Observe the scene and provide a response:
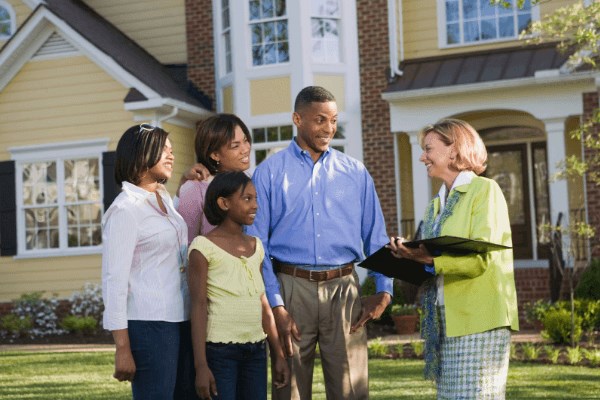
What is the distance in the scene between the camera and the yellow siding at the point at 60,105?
17.0 meters

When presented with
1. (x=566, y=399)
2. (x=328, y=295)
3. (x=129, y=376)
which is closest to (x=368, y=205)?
(x=328, y=295)

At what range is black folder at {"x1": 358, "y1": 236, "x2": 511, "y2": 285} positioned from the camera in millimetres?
4336

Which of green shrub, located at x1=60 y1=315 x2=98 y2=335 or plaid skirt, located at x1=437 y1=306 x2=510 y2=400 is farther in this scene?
green shrub, located at x1=60 y1=315 x2=98 y2=335

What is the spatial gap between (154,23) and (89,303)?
18.7ft

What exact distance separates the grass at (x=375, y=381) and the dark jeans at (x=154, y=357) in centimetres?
447

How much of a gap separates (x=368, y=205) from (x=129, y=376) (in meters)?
1.74

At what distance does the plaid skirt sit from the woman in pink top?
1390 millimetres

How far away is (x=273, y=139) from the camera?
17.1m

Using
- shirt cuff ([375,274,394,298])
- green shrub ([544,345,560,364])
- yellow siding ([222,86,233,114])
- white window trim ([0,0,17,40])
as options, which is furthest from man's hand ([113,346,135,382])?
white window trim ([0,0,17,40])

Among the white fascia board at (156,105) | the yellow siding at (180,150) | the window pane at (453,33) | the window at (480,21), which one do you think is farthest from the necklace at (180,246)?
the window pane at (453,33)

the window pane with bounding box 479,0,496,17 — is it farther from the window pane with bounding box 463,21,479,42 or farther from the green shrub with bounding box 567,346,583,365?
the green shrub with bounding box 567,346,583,365

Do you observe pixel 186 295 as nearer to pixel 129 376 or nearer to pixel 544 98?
pixel 129 376

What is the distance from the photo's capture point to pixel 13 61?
17.4 meters

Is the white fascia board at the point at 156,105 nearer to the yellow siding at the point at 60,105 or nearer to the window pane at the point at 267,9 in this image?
the yellow siding at the point at 60,105
